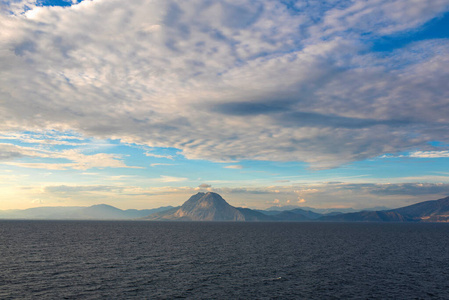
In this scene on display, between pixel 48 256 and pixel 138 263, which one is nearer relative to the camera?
pixel 138 263

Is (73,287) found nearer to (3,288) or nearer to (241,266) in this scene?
(3,288)

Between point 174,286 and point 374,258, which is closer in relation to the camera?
→ point 174,286

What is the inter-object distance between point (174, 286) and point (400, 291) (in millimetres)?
44884

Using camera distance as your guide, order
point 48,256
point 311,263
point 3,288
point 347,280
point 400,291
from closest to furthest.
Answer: point 3,288
point 400,291
point 347,280
point 311,263
point 48,256

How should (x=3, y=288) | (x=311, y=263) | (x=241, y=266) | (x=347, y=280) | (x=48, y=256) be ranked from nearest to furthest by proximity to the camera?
(x=3, y=288) → (x=347, y=280) → (x=241, y=266) → (x=311, y=263) → (x=48, y=256)

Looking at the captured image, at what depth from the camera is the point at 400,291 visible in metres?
58.8

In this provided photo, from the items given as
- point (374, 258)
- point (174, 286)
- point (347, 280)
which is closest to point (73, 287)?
point (174, 286)

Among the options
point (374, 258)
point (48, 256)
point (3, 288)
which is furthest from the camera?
point (374, 258)

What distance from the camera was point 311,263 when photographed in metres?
87.9

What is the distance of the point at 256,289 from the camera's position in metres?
58.3

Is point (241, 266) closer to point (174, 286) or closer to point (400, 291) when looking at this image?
point (174, 286)

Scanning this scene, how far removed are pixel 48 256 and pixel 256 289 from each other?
7246 cm

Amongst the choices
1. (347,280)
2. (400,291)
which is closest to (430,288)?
(400,291)

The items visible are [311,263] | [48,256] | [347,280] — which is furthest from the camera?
[48,256]
